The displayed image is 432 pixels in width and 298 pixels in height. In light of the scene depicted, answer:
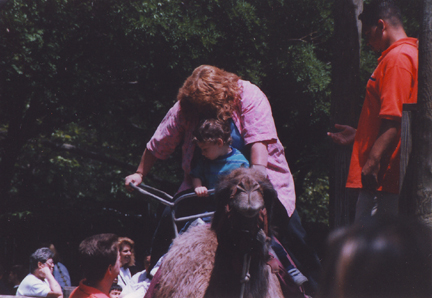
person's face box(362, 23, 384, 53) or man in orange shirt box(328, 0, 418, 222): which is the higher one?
person's face box(362, 23, 384, 53)

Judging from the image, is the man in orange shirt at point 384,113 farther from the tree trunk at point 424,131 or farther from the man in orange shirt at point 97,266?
the man in orange shirt at point 97,266

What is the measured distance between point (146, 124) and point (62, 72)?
1.90 m

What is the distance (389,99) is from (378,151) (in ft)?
1.03

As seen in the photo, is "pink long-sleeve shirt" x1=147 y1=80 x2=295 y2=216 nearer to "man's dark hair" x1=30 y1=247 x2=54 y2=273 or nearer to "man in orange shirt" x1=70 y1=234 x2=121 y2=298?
"man in orange shirt" x1=70 y1=234 x2=121 y2=298

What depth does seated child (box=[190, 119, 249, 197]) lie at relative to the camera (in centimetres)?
291

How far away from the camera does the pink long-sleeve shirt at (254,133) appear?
120 inches

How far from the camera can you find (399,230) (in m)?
0.96

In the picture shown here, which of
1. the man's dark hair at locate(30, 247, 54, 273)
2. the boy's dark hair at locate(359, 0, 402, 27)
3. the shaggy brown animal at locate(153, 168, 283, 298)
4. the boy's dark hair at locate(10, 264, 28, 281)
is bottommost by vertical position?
the boy's dark hair at locate(10, 264, 28, 281)

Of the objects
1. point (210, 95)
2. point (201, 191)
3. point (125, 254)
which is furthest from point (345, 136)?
point (125, 254)

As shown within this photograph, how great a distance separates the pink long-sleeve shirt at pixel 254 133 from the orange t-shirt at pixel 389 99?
1.68ft

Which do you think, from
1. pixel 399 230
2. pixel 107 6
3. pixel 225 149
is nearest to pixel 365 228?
pixel 399 230

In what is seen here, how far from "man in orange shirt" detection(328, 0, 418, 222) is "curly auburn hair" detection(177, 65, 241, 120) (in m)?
0.85

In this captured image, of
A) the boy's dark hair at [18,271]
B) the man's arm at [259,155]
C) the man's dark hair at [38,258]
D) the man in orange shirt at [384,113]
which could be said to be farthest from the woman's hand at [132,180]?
the boy's dark hair at [18,271]

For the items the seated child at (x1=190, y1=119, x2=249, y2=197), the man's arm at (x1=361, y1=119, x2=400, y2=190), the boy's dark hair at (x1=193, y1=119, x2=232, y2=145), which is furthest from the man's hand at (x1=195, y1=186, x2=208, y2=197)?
the man's arm at (x1=361, y1=119, x2=400, y2=190)
